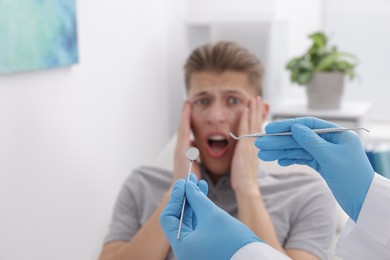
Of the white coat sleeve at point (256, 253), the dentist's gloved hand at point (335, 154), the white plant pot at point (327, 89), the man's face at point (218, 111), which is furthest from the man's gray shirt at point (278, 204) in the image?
the white plant pot at point (327, 89)

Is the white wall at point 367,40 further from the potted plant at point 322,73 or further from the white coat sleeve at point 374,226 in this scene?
the white coat sleeve at point 374,226

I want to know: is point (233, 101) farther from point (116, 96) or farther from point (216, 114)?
point (116, 96)

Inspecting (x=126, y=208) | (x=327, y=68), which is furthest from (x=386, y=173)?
(x=126, y=208)

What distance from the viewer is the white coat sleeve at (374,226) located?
887 mm

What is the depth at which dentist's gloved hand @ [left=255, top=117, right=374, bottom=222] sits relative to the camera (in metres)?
0.91

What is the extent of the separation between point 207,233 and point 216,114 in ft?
2.03

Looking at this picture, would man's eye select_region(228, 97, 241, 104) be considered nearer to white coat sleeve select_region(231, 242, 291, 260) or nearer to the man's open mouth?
the man's open mouth

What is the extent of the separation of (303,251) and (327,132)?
1.29ft

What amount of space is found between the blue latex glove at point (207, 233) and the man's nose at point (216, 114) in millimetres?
519

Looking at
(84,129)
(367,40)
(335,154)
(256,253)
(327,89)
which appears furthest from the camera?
(367,40)

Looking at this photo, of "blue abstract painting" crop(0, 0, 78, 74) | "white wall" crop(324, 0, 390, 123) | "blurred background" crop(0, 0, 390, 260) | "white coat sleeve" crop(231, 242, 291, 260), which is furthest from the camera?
"white wall" crop(324, 0, 390, 123)

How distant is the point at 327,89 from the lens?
252 centimetres

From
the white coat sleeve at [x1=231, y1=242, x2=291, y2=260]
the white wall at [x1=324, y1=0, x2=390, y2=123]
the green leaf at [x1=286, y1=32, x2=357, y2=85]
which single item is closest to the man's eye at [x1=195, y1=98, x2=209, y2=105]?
the white coat sleeve at [x1=231, y1=242, x2=291, y2=260]

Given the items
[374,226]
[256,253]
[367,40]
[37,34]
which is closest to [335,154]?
[374,226]
